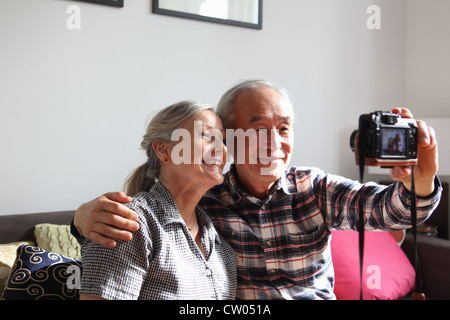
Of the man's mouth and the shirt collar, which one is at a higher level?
the man's mouth

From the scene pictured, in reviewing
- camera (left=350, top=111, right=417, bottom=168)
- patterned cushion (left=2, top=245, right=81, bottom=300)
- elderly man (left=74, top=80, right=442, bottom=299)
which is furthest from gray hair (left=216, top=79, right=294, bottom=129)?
patterned cushion (left=2, top=245, right=81, bottom=300)

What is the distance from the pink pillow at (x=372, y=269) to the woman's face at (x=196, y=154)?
110 cm

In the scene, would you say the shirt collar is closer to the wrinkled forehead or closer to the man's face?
the man's face

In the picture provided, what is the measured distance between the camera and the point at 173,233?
1.19 metres

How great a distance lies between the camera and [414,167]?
1.21 metres

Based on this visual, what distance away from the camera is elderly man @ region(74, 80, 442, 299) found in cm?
138

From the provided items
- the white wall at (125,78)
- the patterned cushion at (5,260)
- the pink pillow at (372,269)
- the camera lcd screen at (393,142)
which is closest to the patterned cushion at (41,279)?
the patterned cushion at (5,260)

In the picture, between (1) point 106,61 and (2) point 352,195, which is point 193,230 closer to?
(2) point 352,195

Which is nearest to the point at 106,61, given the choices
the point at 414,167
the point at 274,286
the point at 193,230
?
the point at 193,230

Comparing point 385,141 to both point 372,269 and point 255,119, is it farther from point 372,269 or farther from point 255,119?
point 372,269

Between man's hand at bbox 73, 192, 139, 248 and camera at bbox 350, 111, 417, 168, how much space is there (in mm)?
576

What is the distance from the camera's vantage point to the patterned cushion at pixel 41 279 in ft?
4.15

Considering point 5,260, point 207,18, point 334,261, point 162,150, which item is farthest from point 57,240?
point 207,18

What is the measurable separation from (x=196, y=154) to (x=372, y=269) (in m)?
1.34
